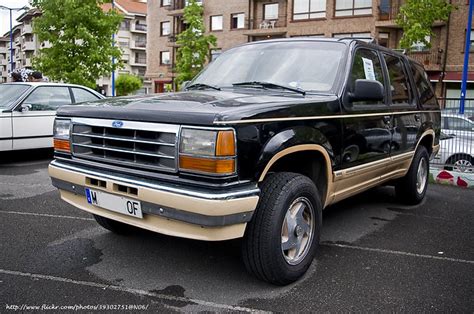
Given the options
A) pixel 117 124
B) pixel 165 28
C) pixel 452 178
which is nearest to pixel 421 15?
pixel 452 178

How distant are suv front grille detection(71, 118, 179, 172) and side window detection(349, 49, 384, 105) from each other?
6.16 feet

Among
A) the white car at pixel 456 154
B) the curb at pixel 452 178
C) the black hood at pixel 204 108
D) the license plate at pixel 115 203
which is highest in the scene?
the black hood at pixel 204 108

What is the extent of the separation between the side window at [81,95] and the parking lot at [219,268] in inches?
158

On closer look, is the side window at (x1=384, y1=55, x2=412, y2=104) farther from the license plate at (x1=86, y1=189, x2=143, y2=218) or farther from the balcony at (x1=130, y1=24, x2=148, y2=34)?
the balcony at (x1=130, y1=24, x2=148, y2=34)

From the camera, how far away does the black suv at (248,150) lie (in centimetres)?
288

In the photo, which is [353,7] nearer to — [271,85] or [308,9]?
[308,9]

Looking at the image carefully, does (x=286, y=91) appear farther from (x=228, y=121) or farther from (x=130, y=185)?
(x=130, y=185)

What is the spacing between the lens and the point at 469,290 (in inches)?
131

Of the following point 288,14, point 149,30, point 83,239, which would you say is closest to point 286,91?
point 83,239

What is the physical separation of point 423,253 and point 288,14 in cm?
3278

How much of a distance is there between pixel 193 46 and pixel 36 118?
88.8ft

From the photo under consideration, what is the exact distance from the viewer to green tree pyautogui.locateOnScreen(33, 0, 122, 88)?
16250 millimetres

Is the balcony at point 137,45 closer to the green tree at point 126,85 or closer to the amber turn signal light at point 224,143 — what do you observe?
the green tree at point 126,85

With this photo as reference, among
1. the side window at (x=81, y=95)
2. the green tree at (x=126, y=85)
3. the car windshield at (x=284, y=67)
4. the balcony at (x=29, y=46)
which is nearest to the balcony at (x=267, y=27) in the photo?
the green tree at (x=126, y=85)
